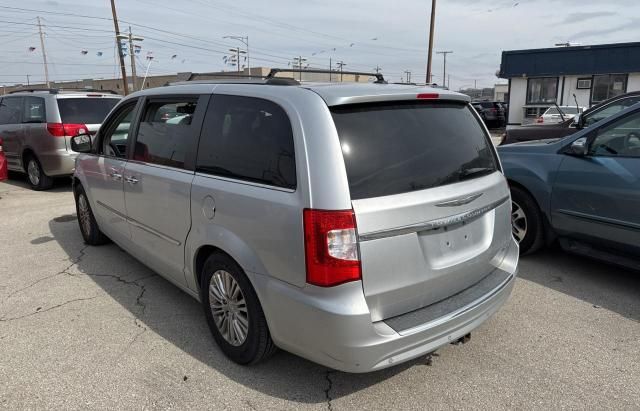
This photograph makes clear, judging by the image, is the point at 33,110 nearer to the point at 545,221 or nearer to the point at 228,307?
the point at 228,307

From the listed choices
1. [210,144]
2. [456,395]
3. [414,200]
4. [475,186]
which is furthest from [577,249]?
[210,144]

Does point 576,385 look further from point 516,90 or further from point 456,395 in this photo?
point 516,90

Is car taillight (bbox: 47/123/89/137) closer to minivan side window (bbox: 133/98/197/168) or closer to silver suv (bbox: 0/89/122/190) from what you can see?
silver suv (bbox: 0/89/122/190)

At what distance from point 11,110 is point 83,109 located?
Result: 75.2 inches

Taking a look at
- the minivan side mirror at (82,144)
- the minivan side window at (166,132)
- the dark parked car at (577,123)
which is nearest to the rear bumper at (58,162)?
the minivan side mirror at (82,144)

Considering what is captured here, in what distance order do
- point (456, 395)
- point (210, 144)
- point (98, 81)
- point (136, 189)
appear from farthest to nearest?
point (98, 81)
point (136, 189)
point (210, 144)
point (456, 395)

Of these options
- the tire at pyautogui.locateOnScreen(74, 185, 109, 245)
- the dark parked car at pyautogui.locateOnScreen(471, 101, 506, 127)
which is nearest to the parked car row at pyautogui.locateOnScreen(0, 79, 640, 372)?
the tire at pyautogui.locateOnScreen(74, 185, 109, 245)

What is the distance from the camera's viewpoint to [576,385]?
110 inches

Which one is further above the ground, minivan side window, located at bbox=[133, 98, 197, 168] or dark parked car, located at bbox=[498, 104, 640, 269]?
minivan side window, located at bbox=[133, 98, 197, 168]

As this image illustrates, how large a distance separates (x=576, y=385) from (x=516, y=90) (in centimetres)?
2548

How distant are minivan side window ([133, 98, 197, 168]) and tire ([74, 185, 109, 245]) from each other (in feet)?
5.50

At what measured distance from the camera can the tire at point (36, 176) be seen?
8.71 metres

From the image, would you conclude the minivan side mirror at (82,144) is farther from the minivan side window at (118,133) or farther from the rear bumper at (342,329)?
the rear bumper at (342,329)

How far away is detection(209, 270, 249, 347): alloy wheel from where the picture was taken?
2.88 metres
